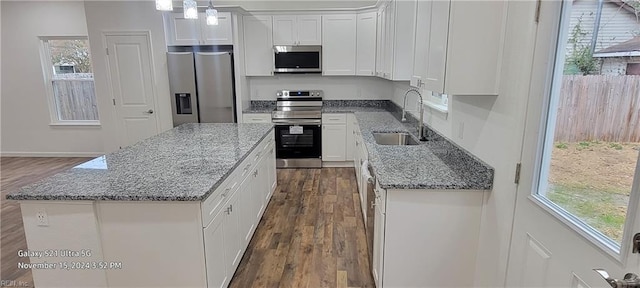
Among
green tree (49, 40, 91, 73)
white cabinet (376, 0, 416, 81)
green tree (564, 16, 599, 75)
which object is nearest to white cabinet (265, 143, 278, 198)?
white cabinet (376, 0, 416, 81)

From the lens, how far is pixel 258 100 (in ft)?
18.5

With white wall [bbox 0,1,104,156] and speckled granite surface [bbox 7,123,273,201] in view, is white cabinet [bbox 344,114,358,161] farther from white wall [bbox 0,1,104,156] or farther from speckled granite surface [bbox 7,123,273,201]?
white wall [bbox 0,1,104,156]

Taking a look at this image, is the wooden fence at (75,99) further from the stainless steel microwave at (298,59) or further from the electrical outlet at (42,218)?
the electrical outlet at (42,218)

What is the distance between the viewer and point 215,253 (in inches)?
79.2

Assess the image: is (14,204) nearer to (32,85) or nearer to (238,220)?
(32,85)

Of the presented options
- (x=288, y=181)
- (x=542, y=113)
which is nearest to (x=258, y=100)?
(x=288, y=181)

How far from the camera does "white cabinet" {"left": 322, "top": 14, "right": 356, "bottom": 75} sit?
16.6 feet

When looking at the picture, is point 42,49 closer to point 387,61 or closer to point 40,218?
point 40,218

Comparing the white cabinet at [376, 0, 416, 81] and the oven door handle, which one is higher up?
the white cabinet at [376, 0, 416, 81]

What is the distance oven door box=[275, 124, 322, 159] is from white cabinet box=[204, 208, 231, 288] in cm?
296

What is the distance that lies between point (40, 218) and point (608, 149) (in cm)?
265

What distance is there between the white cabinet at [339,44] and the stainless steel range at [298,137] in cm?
72

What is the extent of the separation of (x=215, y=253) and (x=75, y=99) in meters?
5.70

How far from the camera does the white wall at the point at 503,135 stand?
62.0 inches
